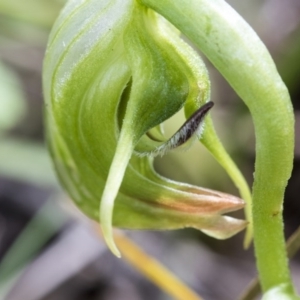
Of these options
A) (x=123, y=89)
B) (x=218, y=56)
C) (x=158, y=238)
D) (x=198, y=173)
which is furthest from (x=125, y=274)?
(x=218, y=56)

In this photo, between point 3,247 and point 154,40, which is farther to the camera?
point 3,247

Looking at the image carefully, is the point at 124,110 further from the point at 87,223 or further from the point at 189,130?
the point at 87,223

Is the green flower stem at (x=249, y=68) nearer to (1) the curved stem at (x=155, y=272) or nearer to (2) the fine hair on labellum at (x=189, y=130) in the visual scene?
(2) the fine hair on labellum at (x=189, y=130)

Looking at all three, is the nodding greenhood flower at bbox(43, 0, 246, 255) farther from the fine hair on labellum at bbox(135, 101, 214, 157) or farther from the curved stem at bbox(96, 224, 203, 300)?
the curved stem at bbox(96, 224, 203, 300)

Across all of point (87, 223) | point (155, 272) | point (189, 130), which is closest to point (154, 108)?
point (189, 130)

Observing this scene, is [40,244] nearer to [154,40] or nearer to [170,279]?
[170,279]

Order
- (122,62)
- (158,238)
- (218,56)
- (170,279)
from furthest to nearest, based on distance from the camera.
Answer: (158,238)
(170,279)
(122,62)
(218,56)

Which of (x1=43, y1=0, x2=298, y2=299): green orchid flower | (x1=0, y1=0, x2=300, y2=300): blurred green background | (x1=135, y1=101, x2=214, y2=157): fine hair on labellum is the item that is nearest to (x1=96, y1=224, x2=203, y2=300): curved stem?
(x1=0, y1=0, x2=300, y2=300): blurred green background
